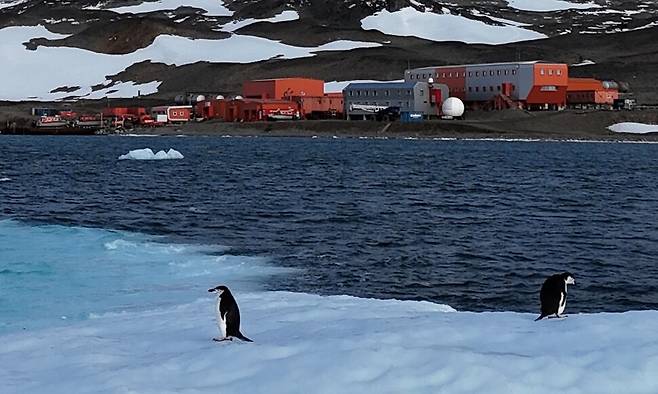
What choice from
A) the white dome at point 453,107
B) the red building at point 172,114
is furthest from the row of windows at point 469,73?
the red building at point 172,114

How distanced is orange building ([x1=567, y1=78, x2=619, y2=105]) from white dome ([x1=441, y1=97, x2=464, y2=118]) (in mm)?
12503

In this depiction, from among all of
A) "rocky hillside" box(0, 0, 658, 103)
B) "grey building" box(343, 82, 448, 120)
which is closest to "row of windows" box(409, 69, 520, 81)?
"grey building" box(343, 82, 448, 120)

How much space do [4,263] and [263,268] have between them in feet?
15.8

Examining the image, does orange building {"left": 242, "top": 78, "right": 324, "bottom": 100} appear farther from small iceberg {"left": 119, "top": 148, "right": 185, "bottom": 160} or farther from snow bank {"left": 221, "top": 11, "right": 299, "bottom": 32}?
snow bank {"left": 221, "top": 11, "right": 299, "bottom": 32}

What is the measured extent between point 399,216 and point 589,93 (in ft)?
239

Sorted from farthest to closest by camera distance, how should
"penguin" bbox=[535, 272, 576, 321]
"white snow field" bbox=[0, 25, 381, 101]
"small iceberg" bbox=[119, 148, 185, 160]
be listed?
1. "white snow field" bbox=[0, 25, 381, 101]
2. "small iceberg" bbox=[119, 148, 185, 160]
3. "penguin" bbox=[535, 272, 576, 321]

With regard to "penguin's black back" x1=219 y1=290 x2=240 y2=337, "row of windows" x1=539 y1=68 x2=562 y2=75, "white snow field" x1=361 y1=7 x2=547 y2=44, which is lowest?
"penguin's black back" x1=219 y1=290 x2=240 y2=337

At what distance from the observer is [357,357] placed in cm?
785

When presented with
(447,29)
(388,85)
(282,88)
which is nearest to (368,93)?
(388,85)

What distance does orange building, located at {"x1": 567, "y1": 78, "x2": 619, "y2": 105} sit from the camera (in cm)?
9539

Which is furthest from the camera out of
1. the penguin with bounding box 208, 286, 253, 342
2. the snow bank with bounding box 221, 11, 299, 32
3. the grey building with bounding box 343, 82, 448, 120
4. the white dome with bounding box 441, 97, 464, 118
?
the snow bank with bounding box 221, 11, 299, 32

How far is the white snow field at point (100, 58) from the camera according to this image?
154125 millimetres

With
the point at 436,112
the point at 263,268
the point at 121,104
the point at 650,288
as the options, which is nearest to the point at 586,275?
the point at 650,288

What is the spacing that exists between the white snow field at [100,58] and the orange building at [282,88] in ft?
127
